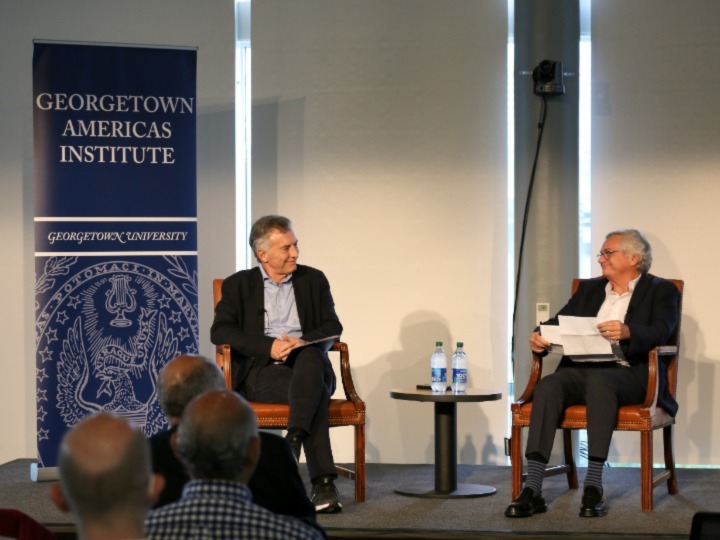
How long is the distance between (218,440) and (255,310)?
297cm

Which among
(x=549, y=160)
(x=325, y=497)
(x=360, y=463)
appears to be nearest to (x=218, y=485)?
(x=325, y=497)

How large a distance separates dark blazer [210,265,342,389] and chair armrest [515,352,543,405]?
33.5 inches

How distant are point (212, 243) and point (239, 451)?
14.0ft

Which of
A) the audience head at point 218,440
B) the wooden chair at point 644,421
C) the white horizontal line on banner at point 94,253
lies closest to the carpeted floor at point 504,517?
the wooden chair at point 644,421

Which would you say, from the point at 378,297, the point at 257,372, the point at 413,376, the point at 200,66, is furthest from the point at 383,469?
the point at 200,66

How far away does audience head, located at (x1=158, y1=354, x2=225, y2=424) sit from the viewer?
2303 millimetres

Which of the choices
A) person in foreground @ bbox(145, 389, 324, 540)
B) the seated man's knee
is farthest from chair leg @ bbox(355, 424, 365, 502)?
person in foreground @ bbox(145, 389, 324, 540)

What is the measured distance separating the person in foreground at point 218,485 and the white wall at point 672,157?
4.29 m

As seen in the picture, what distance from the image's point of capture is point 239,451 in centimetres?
174

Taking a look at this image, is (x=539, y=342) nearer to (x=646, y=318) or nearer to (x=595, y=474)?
(x=646, y=318)

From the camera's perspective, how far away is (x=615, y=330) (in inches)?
169

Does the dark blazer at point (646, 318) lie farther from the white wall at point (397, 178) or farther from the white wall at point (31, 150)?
the white wall at point (31, 150)

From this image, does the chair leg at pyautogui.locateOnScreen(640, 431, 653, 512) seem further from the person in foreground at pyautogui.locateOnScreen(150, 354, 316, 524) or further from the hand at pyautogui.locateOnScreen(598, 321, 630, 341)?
the person in foreground at pyautogui.locateOnScreen(150, 354, 316, 524)

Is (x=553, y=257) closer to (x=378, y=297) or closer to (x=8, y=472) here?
(x=378, y=297)
